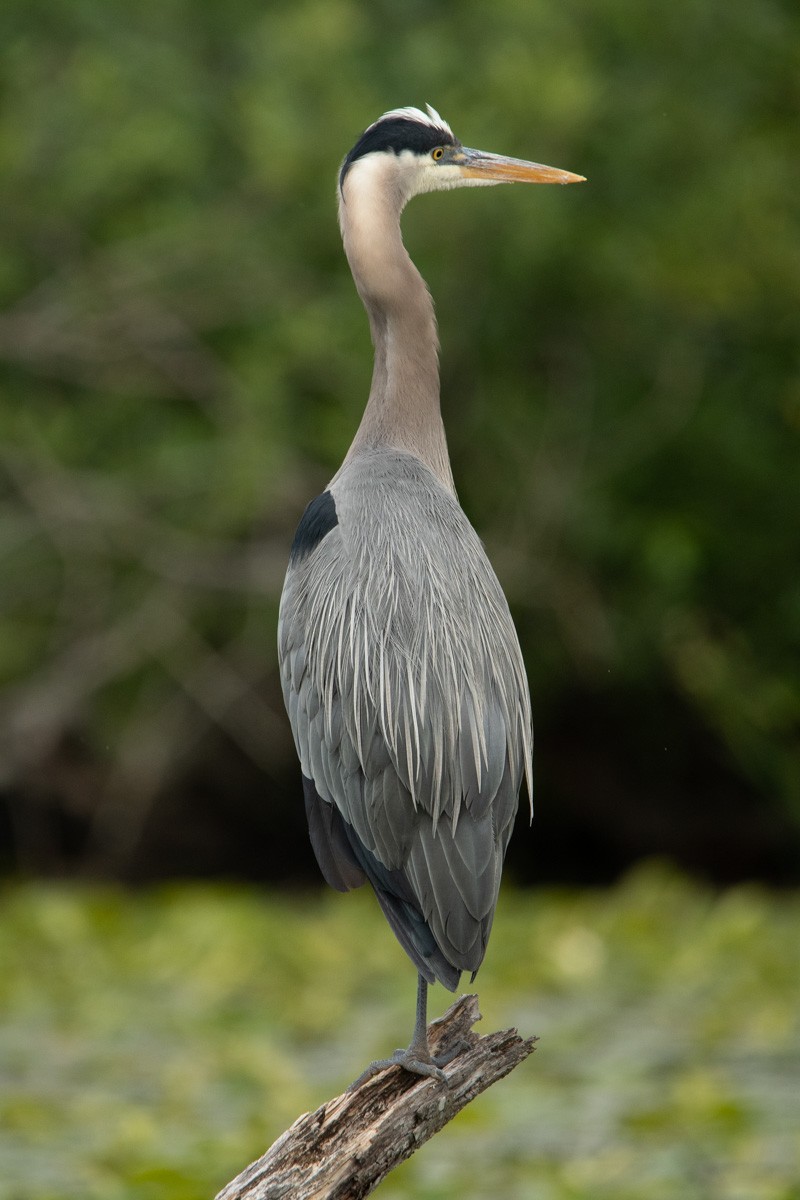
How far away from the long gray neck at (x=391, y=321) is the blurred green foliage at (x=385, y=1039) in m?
2.36

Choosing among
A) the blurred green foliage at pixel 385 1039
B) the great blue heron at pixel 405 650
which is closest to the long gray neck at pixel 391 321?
the great blue heron at pixel 405 650

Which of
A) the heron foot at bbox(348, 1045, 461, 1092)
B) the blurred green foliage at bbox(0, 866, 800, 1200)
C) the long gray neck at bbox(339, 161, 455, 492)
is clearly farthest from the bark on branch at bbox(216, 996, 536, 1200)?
the blurred green foliage at bbox(0, 866, 800, 1200)

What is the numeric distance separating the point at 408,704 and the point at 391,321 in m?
0.90

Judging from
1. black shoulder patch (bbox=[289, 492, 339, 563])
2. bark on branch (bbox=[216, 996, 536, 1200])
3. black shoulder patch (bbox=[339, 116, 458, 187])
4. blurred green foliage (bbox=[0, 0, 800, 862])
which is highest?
blurred green foliage (bbox=[0, 0, 800, 862])

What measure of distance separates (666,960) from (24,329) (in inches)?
236

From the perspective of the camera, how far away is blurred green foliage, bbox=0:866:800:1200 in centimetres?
488

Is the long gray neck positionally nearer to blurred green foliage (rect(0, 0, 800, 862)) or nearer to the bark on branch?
the bark on branch

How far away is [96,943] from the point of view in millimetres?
8406

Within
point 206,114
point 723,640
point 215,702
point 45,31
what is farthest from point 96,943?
point 45,31

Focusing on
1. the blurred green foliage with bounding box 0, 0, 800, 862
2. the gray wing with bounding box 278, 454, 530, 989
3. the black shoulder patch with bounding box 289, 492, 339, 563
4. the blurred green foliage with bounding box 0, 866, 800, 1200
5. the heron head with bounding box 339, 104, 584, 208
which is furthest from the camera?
the blurred green foliage with bounding box 0, 0, 800, 862

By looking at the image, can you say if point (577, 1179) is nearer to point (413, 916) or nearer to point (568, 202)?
point (413, 916)

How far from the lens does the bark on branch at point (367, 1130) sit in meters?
2.88

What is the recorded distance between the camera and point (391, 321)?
11.4ft

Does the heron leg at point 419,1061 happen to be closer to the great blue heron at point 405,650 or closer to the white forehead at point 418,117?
the great blue heron at point 405,650
